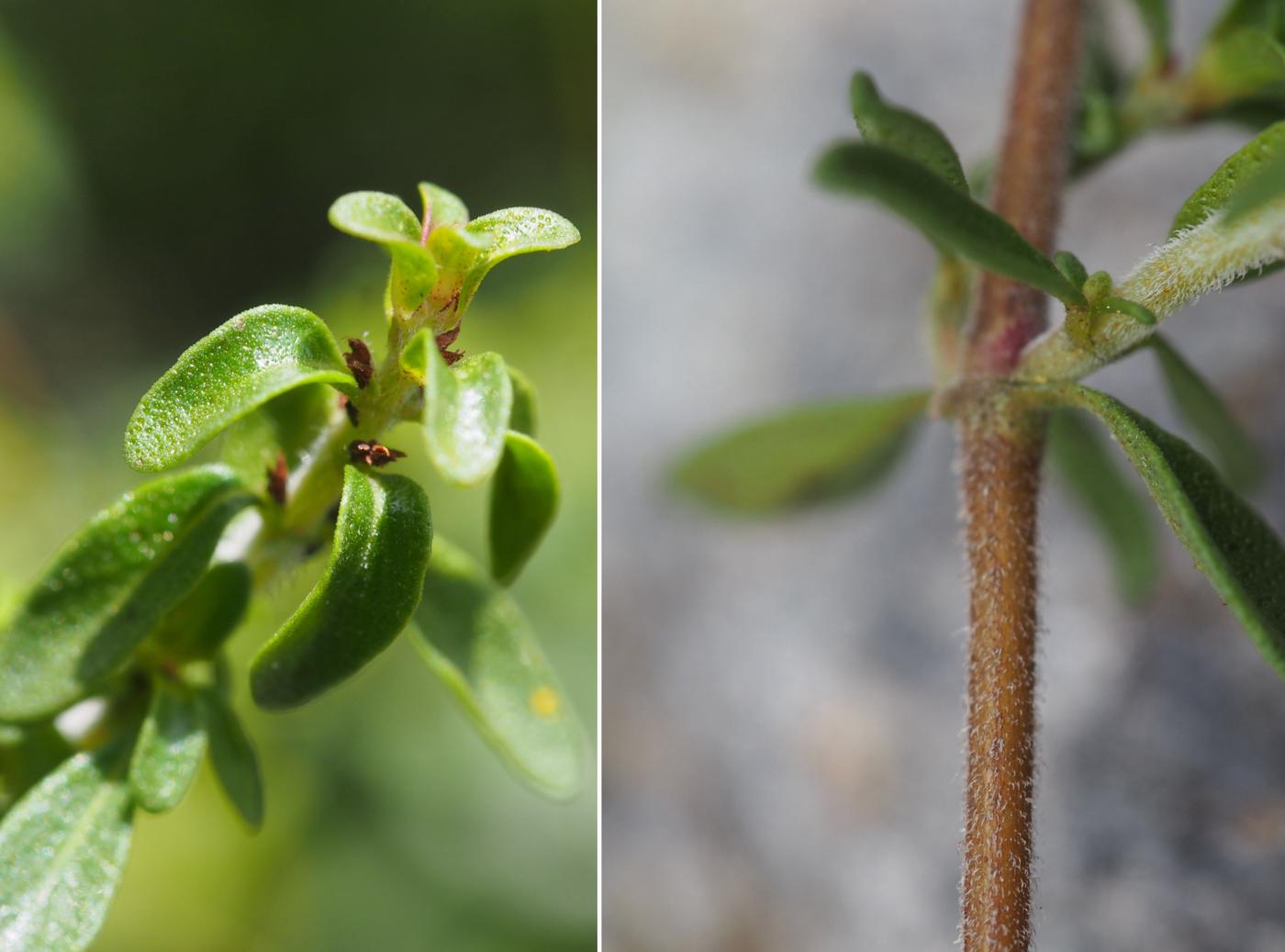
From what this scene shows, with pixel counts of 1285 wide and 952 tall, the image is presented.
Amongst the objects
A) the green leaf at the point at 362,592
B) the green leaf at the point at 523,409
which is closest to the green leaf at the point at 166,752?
the green leaf at the point at 362,592

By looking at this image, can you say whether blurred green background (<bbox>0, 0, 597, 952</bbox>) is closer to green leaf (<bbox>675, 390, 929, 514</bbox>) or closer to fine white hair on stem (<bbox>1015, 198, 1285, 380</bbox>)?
green leaf (<bbox>675, 390, 929, 514</bbox>)

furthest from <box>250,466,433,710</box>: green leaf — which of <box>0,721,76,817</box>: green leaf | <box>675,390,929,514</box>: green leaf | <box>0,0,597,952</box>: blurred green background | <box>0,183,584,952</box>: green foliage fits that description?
<box>0,0,597,952</box>: blurred green background

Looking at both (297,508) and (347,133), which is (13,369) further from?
(297,508)

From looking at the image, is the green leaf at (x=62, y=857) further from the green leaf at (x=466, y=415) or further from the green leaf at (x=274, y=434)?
the green leaf at (x=466, y=415)

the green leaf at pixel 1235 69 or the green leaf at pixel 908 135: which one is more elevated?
the green leaf at pixel 1235 69

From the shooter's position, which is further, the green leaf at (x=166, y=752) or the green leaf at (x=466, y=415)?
the green leaf at (x=166, y=752)

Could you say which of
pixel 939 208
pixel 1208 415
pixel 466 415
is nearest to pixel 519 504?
pixel 466 415

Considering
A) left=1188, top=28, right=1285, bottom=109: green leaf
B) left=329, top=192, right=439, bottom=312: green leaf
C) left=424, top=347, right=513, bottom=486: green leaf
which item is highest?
left=1188, top=28, right=1285, bottom=109: green leaf

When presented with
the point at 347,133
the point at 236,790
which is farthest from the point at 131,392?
the point at 236,790
